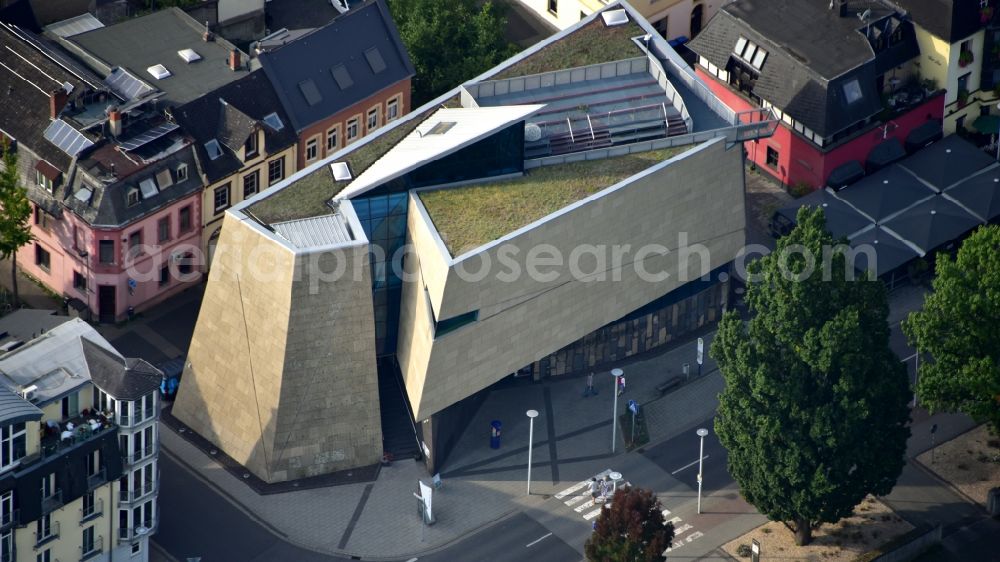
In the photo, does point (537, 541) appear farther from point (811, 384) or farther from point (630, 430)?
point (811, 384)

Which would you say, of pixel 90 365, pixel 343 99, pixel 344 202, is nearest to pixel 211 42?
pixel 343 99

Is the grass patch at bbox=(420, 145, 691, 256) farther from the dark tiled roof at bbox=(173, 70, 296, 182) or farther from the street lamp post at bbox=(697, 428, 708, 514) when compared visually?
the dark tiled roof at bbox=(173, 70, 296, 182)

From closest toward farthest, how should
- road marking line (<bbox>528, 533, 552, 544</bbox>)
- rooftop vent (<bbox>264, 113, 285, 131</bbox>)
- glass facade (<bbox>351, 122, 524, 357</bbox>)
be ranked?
road marking line (<bbox>528, 533, 552, 544</bbox>) → glass facade (<bbox>351, 122, 524, 357</bbox>) → rooftop vent (<bbox>264, 113, 285, 131</bbox>)

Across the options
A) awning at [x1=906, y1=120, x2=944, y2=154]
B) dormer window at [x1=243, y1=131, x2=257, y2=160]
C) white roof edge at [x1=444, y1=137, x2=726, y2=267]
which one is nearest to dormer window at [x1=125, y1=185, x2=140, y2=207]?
dormer window at [x1=243, y1=131, x2=257, y2=160]

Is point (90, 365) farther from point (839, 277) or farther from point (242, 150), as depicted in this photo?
point (839, 277)

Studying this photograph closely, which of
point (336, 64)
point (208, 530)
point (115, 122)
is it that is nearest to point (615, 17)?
point (336, 64)

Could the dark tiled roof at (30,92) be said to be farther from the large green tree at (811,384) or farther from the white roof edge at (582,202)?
the large green tree at (811,384)

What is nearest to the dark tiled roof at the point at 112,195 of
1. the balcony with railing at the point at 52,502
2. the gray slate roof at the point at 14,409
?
the gray slate roof at the point at 14,409

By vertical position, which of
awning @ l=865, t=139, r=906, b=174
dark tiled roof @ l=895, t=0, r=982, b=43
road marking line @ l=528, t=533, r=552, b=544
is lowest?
road marking line @ l=528, t=533, r=552, b=544
